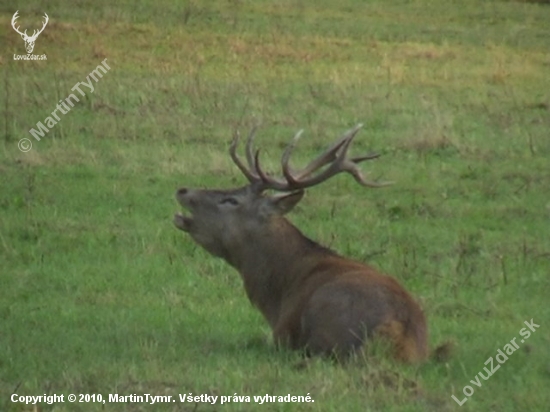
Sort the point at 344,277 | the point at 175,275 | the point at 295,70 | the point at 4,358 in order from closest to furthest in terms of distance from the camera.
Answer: the point at 4,358
the point at 344,277
the point at 175,275
the point at 295,70

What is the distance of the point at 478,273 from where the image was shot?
11.0m

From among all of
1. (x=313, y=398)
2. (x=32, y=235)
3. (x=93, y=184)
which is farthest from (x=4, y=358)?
(x=93, y=184)

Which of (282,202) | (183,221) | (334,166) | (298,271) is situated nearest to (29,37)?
(183,221)

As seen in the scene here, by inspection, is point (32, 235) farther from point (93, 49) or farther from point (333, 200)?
point (93, 49)

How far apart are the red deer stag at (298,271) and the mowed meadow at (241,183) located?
19 cm

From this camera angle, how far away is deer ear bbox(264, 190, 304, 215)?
31.1 feet

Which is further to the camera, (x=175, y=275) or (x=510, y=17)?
(x=510, y=17)

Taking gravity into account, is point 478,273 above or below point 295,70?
below

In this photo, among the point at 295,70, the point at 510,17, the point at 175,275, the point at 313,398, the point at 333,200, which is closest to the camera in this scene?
the point at 313,398

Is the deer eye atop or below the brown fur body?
atop

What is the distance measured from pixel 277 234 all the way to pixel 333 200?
12.3ft

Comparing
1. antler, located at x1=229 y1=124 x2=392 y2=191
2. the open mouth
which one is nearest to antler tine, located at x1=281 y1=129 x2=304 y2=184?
antler, located at x1=229 y1=124 x2=392 y2=191

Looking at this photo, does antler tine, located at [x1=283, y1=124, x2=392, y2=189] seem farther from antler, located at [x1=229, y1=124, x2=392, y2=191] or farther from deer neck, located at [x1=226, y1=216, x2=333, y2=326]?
deer neck, located at [x1=226, y1=216, x2=333, y2=326]

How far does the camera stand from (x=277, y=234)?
9.59 meters
